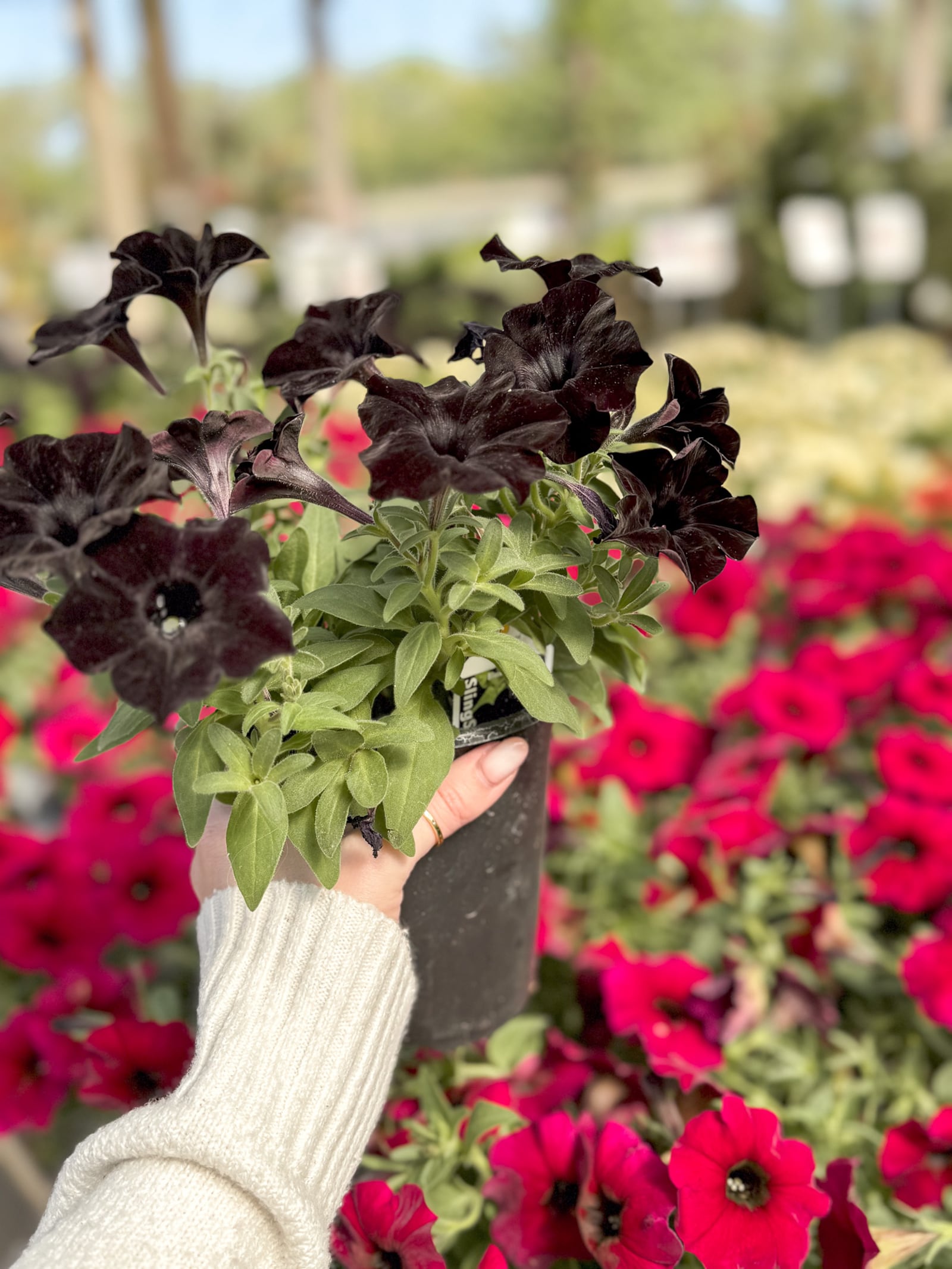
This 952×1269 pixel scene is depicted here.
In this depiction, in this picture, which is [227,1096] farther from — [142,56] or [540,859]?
[142,56]

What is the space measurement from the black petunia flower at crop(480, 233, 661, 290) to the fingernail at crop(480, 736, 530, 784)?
29cm

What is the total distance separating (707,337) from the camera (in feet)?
14.3

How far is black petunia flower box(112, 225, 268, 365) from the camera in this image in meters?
0.69

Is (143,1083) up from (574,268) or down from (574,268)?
down

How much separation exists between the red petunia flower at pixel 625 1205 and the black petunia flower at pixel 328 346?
555 millimetres

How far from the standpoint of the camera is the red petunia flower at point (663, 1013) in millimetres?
833

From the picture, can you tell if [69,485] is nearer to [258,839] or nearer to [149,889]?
[258,839]

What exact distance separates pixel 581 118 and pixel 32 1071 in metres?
11.5

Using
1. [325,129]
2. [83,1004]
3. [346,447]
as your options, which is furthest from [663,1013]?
[325,129]

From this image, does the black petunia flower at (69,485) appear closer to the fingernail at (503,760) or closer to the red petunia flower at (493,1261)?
the fingernail at (503,760)

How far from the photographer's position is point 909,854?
1.06m

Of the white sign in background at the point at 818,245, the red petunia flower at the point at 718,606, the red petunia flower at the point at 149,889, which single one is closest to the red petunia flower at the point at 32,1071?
the red petunia flower at the point at 149,889

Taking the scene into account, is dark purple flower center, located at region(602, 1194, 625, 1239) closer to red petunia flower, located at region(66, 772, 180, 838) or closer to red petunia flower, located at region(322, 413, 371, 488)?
red petunia flower, located at region(66, 772, 180, 838)

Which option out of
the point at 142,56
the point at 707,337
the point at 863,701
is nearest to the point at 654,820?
the point at 863,701
